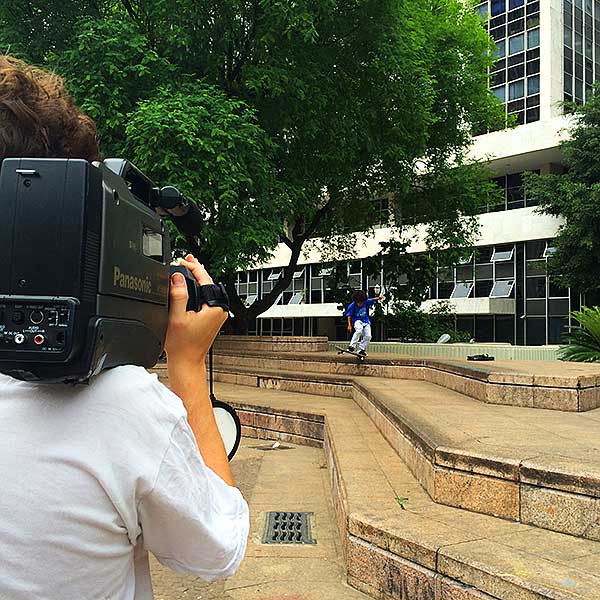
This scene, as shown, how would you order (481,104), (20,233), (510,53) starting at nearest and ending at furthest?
(20,233), (481,104), (510,53)

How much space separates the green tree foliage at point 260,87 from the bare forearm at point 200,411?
981 cm

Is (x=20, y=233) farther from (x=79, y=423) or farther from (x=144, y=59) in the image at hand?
(x=144, y=59)

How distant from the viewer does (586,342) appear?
1290 centimetres

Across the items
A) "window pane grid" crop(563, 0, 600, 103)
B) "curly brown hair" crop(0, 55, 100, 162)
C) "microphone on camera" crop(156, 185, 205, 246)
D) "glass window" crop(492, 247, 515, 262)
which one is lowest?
"microphone on camera" crop(156, 185, 205, 246)

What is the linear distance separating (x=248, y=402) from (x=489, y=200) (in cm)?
1316

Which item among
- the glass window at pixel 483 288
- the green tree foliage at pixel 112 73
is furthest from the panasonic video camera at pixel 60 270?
the glass window at pixel 483 288

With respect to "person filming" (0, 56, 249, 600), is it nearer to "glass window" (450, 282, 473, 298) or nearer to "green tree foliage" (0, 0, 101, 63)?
"green tree foliage" (0, 0, 101, 63)

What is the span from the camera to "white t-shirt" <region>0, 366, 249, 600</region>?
3.21 ft

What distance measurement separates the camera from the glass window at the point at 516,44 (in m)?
33.4


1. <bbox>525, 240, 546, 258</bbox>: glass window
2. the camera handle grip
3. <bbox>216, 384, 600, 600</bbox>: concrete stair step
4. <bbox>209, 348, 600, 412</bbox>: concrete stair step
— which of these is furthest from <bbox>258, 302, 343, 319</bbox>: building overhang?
the camera handle grip

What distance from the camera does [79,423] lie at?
98cm

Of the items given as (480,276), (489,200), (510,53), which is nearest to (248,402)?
(489,200)

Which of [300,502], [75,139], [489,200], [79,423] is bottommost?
[300,502]

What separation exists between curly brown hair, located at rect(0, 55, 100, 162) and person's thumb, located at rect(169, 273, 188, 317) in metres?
0.28
